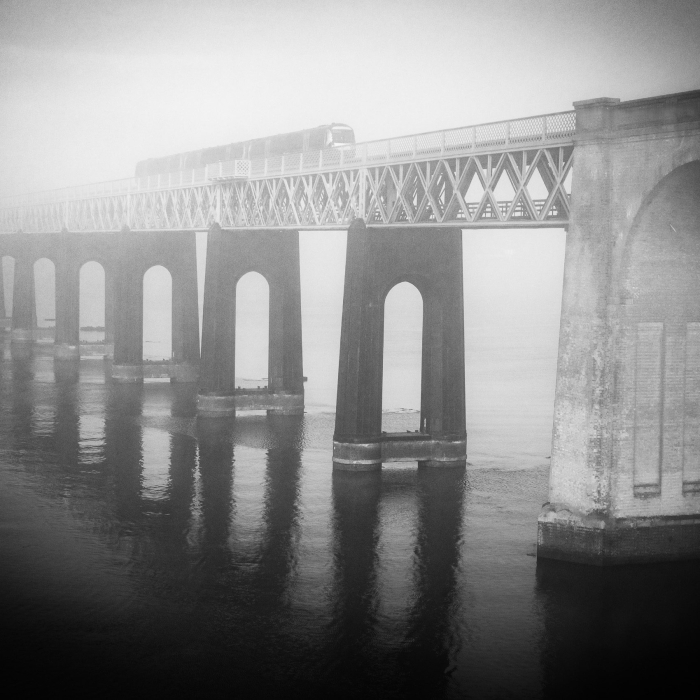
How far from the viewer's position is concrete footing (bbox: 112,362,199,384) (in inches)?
2640

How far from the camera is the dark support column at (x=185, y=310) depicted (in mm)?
64312

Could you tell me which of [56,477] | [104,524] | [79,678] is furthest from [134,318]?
[79,678]

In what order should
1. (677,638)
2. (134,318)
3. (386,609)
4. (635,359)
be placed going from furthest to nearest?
(134,318) < (635,359) < (386,609) < (677,638)

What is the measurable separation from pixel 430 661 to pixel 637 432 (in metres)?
9.07

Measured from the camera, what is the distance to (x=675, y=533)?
89.0ft

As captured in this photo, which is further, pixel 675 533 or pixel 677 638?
pixel 675 533

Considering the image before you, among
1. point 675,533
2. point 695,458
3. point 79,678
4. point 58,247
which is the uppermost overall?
point 58,247

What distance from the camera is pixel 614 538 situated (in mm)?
26500

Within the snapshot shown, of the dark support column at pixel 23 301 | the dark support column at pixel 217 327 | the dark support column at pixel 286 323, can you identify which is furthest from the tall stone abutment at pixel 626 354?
the dark support column at pixel 23 301

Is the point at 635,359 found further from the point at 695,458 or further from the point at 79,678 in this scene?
the point at 79,678

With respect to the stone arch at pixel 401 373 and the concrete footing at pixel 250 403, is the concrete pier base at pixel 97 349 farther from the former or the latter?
the concrete footing at pixel 250 403

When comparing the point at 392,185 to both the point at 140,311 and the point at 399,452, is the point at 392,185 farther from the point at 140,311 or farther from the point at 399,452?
the point at 140,311

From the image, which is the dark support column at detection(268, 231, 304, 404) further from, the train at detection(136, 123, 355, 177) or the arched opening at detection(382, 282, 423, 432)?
the arched opening at detection(382, 282, 423, 432)

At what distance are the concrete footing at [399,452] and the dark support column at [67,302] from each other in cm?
4849
